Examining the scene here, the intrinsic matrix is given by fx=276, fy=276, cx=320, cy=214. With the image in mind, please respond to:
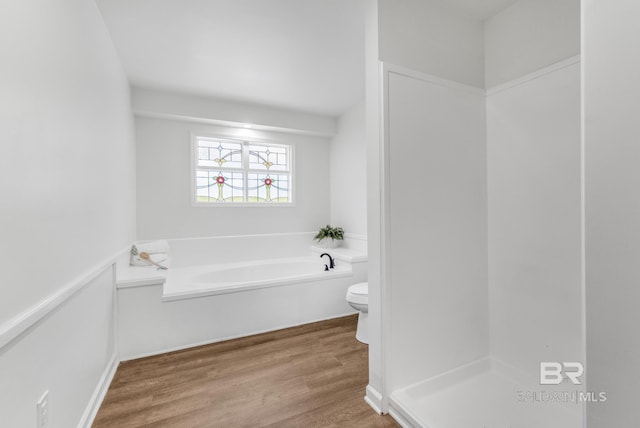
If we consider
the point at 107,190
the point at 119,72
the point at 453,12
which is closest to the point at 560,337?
the point at 453,12

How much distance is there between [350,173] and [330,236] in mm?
972

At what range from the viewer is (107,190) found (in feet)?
6.75

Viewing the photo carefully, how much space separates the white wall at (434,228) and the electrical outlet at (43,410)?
1.55 m

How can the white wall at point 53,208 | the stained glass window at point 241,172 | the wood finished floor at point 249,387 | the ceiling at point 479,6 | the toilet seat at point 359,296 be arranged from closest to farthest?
the white wall at point 53,208
the wood finished floor at point 249,387
the ceiling at point 479,6
the toilet seat at point 359,296
the stained glass window at point 241,172

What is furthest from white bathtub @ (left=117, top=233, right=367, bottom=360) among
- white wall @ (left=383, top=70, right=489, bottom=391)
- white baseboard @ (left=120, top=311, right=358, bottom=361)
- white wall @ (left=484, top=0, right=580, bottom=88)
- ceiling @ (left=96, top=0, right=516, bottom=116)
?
white wall @ (left=484, top=0, right=580, bottom=88)

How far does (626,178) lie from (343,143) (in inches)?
142

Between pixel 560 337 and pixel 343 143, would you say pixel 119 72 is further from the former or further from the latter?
pixel 560 337

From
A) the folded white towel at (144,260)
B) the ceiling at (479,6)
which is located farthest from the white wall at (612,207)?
the folded white towel at (144,260)

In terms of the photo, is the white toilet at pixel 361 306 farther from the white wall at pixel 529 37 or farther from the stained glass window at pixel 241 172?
the stained glass window at pixel 241 172

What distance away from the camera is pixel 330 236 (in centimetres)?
411

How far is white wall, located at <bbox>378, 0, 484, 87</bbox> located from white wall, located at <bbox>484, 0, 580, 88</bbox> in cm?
8

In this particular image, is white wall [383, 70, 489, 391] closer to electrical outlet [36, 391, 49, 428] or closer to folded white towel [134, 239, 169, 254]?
electrical outlet [36, 391, 49, 428]

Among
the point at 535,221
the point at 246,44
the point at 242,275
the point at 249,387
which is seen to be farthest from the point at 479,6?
the point at 242,275

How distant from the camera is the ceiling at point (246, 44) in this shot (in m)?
1.91
